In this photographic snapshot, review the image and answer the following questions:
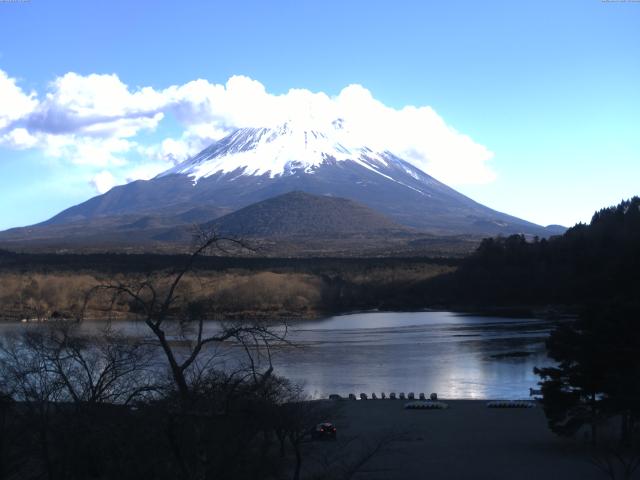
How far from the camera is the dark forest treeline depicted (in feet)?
140

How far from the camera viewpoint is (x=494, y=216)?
129 m

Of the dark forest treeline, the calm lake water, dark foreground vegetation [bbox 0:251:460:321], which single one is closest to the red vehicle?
the calm lake water

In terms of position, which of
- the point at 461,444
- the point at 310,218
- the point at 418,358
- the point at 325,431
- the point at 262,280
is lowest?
the point at 418,358

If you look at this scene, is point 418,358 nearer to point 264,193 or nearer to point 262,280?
point 262,280

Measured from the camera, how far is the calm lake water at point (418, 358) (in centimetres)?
1852

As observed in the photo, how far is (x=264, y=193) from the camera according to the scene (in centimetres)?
12644

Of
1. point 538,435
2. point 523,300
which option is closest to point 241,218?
point 523,300

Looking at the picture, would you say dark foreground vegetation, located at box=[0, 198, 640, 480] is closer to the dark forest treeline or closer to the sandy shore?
the sandy shore

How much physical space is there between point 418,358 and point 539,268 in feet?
80.7

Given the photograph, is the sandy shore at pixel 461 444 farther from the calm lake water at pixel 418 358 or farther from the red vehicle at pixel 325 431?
the calm lake water at pixel 418 358

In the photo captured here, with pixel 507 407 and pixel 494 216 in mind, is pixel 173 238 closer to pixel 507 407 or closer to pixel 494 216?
pixel 494 216

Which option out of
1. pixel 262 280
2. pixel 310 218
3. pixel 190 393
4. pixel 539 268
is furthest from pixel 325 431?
pixel 310 218

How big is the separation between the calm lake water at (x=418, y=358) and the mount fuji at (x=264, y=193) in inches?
2646

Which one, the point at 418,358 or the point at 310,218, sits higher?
the point at 310,218
